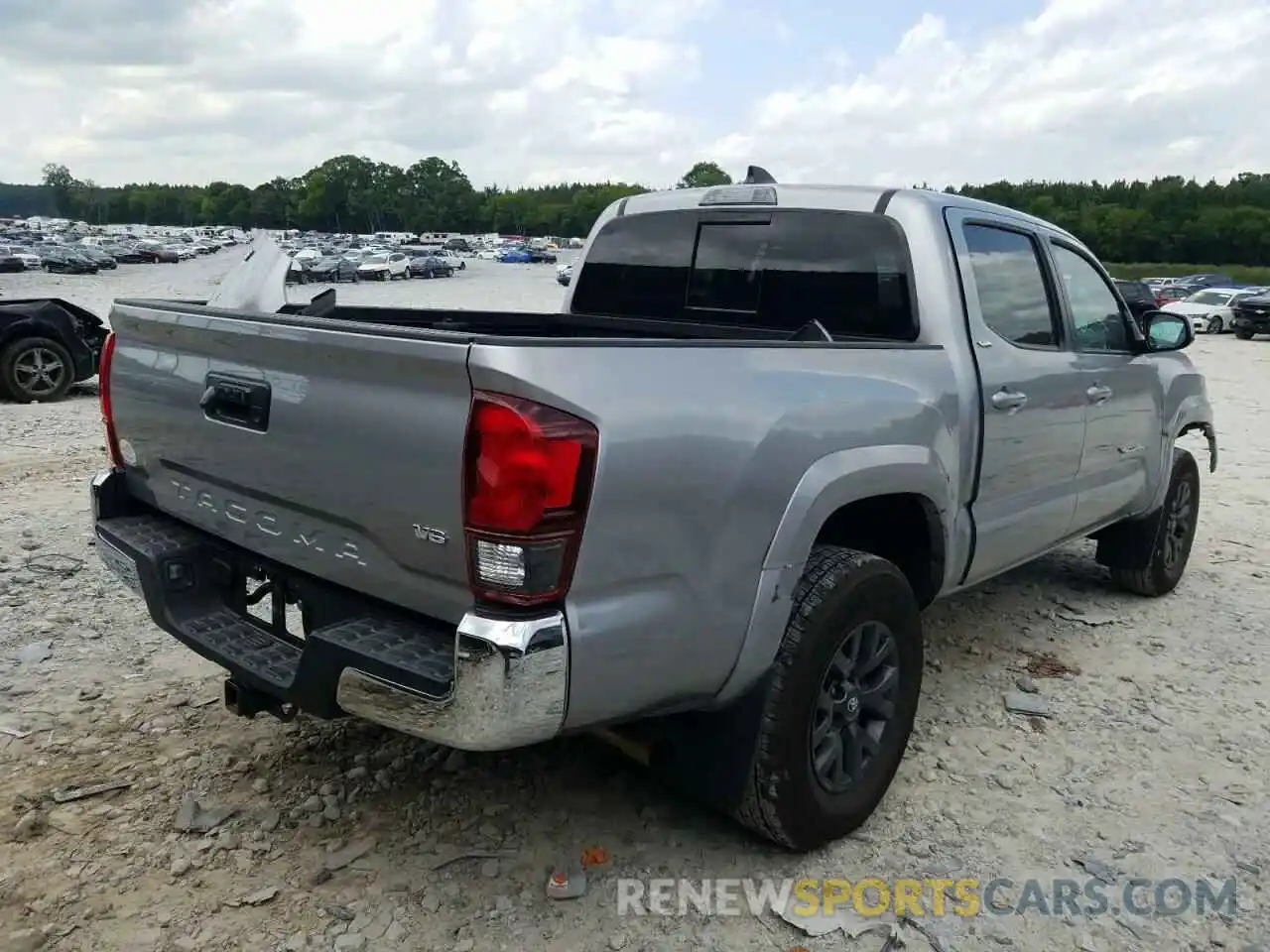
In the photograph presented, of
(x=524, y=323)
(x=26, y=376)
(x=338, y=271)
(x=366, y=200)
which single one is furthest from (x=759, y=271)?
(x=366, y=200)

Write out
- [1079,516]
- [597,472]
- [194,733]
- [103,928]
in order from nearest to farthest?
[597,472]
[103,928]
[194,733]
[1079,516]

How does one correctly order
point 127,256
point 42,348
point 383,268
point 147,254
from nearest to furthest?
point 42,348, point 383,268, point 127,256, point 147,254

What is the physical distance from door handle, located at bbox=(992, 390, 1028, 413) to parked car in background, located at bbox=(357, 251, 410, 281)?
56.3m

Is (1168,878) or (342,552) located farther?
(1168,878)

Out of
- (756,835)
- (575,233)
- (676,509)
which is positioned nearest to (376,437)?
(676,509)

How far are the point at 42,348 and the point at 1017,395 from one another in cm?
1075

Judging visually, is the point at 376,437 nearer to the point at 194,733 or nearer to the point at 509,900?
the point at 509,900

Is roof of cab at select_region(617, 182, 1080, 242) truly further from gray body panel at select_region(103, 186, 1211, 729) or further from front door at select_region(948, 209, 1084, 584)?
gray body panel at select_region(103, 186, 1211, 729)

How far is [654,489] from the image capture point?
90.0 inches

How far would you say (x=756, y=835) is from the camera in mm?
3002

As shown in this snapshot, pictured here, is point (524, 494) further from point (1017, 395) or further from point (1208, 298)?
point (1208, 298)

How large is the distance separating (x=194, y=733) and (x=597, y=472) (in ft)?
7.41

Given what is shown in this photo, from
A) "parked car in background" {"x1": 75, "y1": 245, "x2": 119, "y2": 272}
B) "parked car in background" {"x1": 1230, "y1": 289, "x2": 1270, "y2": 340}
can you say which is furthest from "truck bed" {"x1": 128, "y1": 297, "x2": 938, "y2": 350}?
"parked car in background" {"x1": 75, "y1": 245, "x2": 119, "y2": 272}

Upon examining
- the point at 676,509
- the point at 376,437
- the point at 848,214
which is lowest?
the point at 676,509
